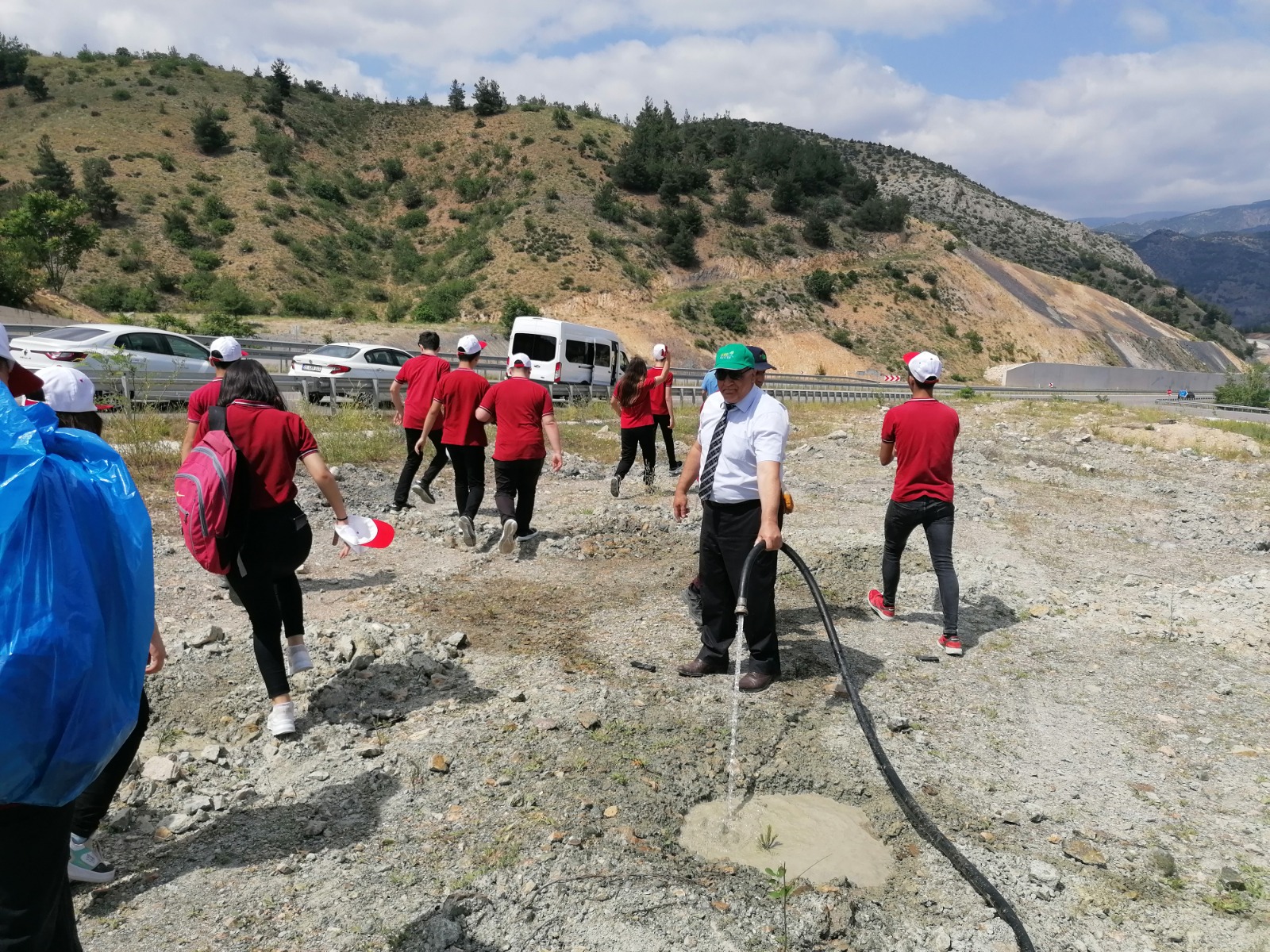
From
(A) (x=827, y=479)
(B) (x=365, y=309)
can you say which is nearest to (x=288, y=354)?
(A) (x=827, y=479)

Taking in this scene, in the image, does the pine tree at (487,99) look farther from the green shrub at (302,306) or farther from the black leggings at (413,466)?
the black leggings at (413,466)

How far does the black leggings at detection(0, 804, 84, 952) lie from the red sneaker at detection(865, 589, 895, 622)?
5309mm

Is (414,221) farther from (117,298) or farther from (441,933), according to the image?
(441,933)

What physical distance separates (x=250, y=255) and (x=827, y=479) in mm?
40924

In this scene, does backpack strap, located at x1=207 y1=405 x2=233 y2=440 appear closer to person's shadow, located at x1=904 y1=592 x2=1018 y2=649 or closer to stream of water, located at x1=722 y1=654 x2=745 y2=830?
stream of water, located at x1=722 y1=654 x2=745 y2=830

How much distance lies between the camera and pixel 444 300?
146 feet

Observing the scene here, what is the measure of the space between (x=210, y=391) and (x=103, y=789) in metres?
3.16

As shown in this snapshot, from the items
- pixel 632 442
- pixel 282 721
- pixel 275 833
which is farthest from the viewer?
pixel 632 442

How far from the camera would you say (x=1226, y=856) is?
3.44 meters

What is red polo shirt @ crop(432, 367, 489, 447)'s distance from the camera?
25.0 ft

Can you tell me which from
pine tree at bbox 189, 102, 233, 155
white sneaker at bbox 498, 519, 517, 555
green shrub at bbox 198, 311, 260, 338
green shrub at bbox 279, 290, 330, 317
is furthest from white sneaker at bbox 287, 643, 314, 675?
pine tree at bbox 189, 102, 233, 155

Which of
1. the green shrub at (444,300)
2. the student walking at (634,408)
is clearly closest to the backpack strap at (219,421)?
the student walking at (634,408)

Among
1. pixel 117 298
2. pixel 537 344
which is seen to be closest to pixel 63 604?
pixel 537 344

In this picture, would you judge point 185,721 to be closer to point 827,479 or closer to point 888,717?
point 888,717
